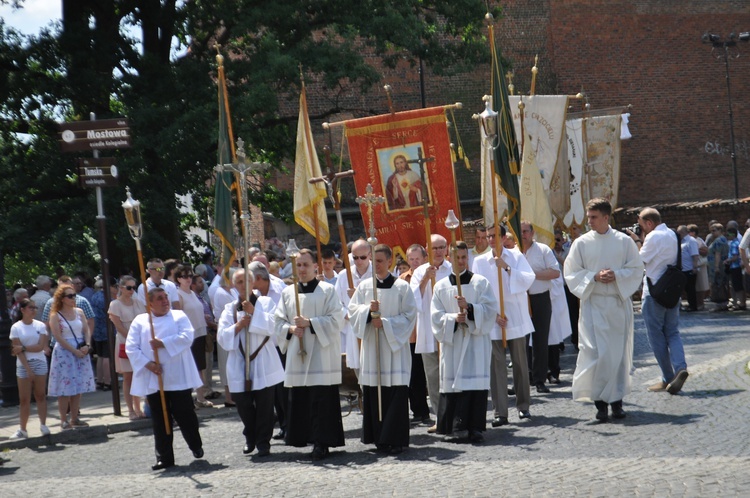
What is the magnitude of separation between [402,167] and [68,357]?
543cm

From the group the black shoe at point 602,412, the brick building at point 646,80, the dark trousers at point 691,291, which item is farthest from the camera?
the brick building at point 646,80

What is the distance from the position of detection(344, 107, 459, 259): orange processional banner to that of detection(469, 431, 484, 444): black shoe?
548 cm

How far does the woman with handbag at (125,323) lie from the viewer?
13781mm

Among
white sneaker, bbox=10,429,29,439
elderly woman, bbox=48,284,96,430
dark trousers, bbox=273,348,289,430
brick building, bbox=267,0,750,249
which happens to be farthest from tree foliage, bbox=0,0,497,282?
brick building, bbox=267,0,750,249

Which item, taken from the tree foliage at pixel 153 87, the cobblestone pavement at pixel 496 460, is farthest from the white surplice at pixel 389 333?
the tree foliage at pixel 153 87

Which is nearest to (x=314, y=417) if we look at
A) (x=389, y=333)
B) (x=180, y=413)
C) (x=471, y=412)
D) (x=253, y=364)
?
(x=253, y=364)

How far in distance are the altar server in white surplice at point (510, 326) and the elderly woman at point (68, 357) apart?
4790 millimetres

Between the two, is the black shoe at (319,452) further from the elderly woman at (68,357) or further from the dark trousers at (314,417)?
the elderly woman at (68,357)

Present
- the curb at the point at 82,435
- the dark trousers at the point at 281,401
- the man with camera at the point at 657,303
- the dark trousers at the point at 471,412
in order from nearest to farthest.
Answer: the dark trousers at the point at 471,412, the dark trousers at the point at 281,401, the man with camera at the point at 657,303, the curb at the point at 82,435

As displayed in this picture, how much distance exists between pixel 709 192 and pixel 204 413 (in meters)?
26.9

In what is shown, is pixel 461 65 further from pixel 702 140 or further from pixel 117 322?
pixel 702 140

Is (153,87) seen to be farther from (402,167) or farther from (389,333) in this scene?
(389,333)

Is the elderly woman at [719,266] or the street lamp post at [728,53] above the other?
the street lamp post at [728,53]

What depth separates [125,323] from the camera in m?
14.0
